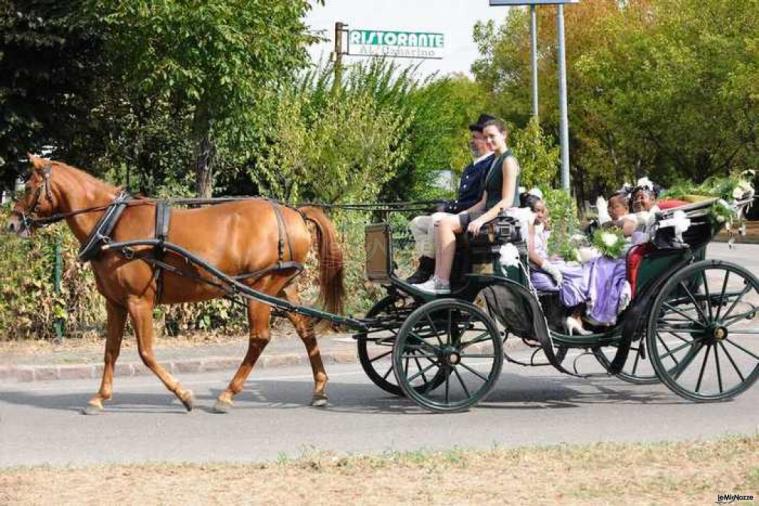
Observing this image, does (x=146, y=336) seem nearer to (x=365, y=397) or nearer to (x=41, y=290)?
(x=365, y=397)

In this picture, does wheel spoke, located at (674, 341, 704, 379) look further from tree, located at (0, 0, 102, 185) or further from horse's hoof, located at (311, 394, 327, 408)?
tree, located at (0, 0, 102, 185)

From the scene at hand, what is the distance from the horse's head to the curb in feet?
9.92

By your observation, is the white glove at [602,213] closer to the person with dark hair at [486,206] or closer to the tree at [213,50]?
the person with dark hair at [486,206]

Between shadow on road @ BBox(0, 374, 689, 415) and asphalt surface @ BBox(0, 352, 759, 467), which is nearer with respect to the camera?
asphalt surface @ BBox(0, 352, 759, 467)

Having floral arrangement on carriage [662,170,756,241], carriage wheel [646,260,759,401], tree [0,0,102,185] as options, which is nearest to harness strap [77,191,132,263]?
carriage wheel [646,260,759,401]

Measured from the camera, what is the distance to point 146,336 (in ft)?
31.5

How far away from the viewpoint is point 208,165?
77.6 ft

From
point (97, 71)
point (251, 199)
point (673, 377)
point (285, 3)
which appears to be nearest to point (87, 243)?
point (251, 199)

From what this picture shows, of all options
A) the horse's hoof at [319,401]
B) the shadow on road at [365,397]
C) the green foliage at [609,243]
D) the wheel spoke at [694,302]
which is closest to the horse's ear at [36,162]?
the shadow on road at [365,397]

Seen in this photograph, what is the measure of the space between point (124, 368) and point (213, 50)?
29.2ft

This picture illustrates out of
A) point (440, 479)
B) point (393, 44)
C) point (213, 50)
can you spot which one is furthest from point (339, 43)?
point (440, 479)

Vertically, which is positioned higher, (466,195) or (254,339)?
(466,195)

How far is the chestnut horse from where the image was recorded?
31.6 feet

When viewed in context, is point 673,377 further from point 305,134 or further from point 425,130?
point 425,130
